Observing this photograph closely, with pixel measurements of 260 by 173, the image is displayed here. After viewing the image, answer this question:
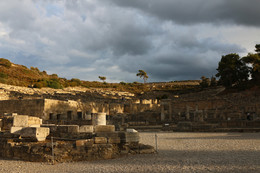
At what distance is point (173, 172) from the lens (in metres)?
5.92

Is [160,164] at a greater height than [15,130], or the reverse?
[15,130]

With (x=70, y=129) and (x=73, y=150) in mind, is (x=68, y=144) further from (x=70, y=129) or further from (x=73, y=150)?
(x=70, y=129)

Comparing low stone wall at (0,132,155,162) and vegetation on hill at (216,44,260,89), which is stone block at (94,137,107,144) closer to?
low stone wall at (0,132,155,162)

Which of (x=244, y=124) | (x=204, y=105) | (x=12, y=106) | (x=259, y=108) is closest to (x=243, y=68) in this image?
(x=204, y=105)

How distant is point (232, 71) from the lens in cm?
4675

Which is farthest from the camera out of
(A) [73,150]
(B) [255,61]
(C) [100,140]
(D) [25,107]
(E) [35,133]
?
(B) [255,61]

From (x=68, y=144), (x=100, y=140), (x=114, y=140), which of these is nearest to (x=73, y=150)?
(x=68, y=144)

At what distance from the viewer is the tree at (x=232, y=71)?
46.3m

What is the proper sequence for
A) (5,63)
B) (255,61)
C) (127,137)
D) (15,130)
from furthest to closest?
(5,63), (255,61), (15,130), (127,137)

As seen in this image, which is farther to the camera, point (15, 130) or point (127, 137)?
point (15, 130)

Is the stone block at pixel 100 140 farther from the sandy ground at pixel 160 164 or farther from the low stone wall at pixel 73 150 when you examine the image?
the sandy ground at pixel 160 164

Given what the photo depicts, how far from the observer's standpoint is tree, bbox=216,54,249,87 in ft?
152

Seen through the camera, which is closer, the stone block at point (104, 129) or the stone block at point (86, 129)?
the stone block at point (104, 129)

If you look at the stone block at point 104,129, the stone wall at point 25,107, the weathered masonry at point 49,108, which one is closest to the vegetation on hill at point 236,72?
the weathered masonry at point 49,108
